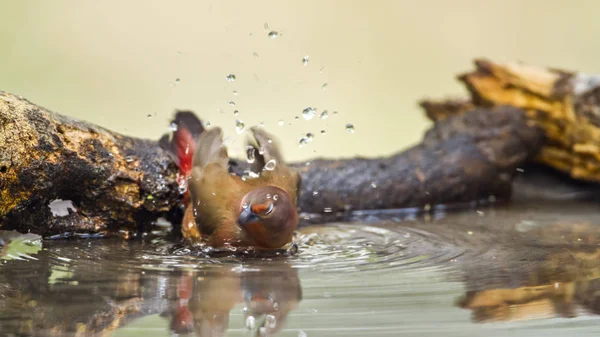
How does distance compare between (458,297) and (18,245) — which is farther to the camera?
(18,245)

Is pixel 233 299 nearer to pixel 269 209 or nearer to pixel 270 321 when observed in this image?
pixel 270 321

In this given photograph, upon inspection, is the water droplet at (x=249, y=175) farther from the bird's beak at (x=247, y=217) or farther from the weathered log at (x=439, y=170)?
the weathered log at (x=439, y=170)

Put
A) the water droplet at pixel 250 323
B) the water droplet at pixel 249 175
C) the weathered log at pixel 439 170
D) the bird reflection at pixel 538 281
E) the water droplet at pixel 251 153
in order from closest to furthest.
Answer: the water droplet at pixel 250 323 < the bird reflection at pixel 538 281 < the water droplet at pixel 249 175 < the water droplet at pixel 251 153 < the weathered log at pixel 439 170

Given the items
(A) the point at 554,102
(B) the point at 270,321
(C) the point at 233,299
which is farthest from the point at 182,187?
(A) the point at 554,102

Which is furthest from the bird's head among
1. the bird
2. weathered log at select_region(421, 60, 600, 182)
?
weathered log at select_region(421, 60, 600, 182)

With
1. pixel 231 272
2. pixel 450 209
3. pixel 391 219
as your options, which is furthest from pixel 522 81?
pixel 231 272

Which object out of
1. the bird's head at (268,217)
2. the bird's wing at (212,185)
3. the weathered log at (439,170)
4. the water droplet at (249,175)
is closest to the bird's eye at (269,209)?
the bird's head at (268,217)

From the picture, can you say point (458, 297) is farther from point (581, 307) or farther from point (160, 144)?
point (160, 144)
